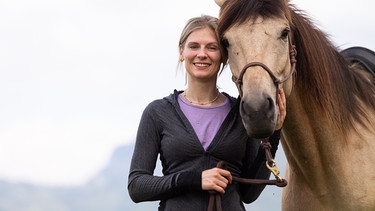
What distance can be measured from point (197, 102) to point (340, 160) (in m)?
1.06

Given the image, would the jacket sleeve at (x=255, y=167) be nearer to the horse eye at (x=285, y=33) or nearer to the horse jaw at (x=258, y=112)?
the horse jaw at (x=258, y=112)

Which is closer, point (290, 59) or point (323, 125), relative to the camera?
point (290, 59)

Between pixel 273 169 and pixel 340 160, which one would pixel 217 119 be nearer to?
pixel 273 169

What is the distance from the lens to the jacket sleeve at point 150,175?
342 centimetres

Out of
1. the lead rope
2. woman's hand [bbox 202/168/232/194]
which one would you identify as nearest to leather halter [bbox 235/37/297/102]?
the lead rope

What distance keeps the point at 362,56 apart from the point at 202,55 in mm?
1864

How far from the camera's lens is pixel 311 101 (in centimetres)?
404

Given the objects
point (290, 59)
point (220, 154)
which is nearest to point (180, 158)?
point (220, 154)

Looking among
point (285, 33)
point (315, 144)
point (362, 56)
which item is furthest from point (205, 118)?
point (362, 56)

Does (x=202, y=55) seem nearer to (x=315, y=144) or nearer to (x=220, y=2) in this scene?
(x=220, y=2)

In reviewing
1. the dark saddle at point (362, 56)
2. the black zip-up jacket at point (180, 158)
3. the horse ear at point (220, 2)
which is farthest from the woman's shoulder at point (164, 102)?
the dark saddle at point (362, 56)

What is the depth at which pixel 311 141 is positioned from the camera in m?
4.13

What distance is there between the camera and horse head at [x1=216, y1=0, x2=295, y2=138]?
328 centimetres

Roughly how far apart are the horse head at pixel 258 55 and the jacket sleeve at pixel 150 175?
0.43 meters
